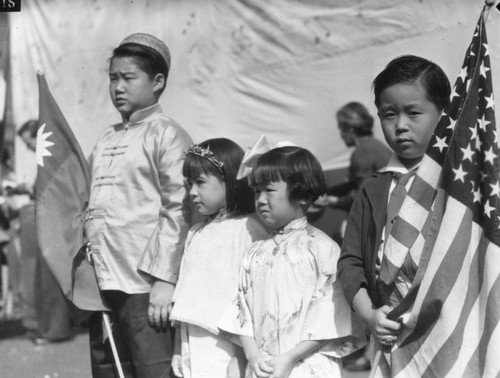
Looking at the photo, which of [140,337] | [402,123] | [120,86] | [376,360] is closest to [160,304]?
[140,337]

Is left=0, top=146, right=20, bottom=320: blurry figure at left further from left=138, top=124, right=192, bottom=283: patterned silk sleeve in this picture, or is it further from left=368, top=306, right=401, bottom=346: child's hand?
left=368, top=306, right=401, bottom=346: child's hand

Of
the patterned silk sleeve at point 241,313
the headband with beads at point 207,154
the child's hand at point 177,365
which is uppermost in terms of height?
the headband with beads at point 207,154

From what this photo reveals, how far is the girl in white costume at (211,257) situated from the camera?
387cm

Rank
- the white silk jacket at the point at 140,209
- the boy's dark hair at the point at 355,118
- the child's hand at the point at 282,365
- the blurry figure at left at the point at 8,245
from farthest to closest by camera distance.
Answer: the boy's dark hair at the point at 355,118, the blurry figure at left at the point at 8,245, the white silk jacket at the point at 140,209, the child's hand at the point at 282,365

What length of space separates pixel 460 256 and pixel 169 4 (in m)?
2.70

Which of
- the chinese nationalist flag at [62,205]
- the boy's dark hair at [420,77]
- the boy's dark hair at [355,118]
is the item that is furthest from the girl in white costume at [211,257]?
the boy's dark hair at [355,118]

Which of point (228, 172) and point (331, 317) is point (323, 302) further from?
point (228, 172)

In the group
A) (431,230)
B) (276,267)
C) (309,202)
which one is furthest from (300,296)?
(431,230)

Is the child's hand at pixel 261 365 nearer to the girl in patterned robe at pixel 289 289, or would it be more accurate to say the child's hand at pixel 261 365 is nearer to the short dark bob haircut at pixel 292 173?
the girl in patterned robe at pixel 289 289

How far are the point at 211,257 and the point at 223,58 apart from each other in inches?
61.5

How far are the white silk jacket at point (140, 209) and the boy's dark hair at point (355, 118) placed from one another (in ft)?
4.49

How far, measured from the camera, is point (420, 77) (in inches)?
129

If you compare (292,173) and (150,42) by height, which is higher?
(150,42)

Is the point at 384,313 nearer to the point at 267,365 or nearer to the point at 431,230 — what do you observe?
the point at 431,230
